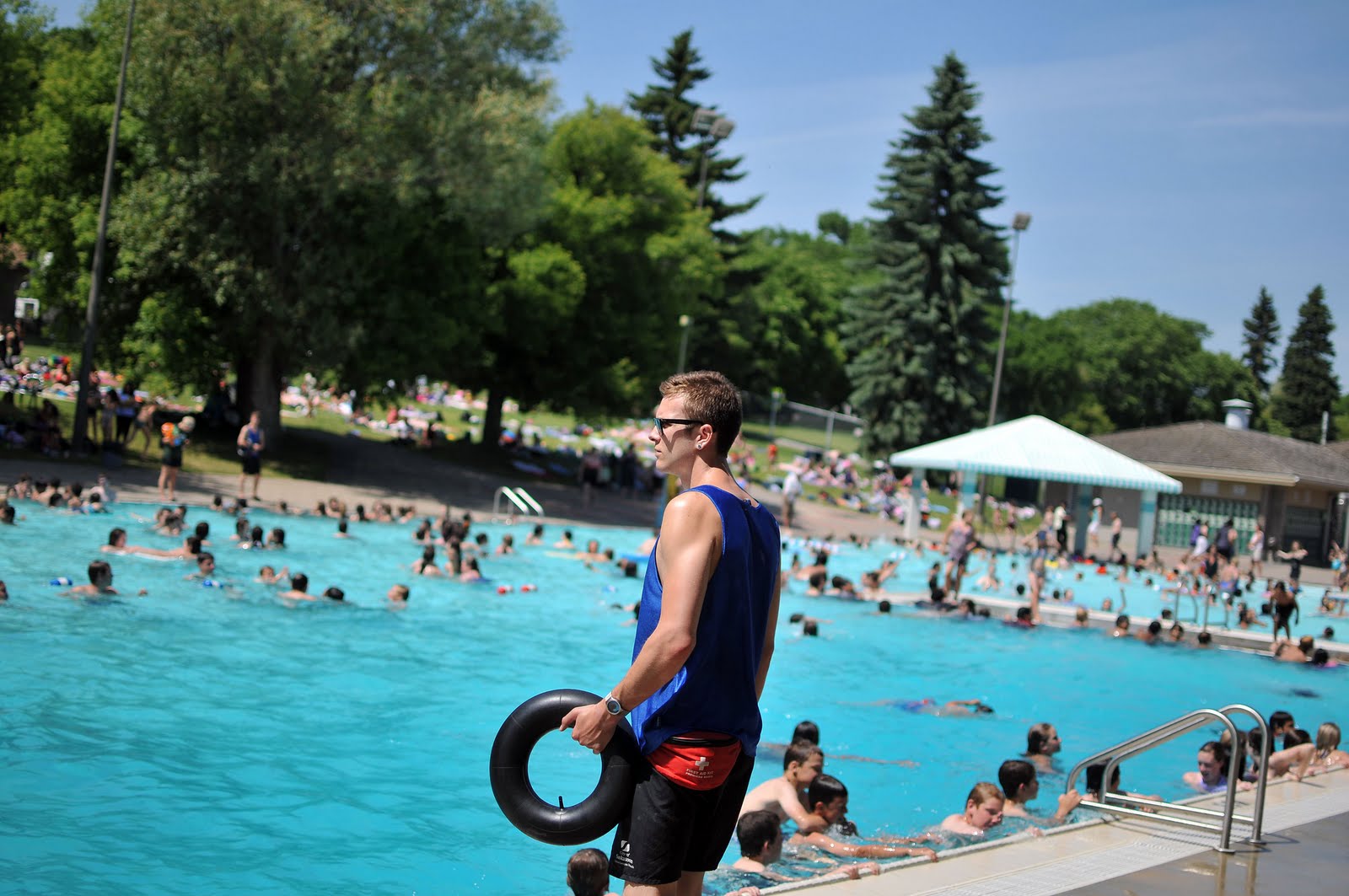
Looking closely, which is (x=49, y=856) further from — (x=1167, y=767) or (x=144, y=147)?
(x=144, y=147)

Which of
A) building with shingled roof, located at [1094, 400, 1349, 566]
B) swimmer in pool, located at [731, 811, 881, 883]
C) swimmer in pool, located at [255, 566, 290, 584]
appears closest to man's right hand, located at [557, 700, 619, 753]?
swimmer in pool, located at [731, 811, 881, 883]

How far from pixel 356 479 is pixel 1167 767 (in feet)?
70.9

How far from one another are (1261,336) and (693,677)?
108450mm

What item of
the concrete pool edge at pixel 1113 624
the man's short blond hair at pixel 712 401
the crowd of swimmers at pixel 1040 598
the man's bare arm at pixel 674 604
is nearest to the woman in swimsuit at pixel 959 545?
the crowd of swimmers at pixel 1040 598

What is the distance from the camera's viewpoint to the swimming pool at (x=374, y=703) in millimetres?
7945

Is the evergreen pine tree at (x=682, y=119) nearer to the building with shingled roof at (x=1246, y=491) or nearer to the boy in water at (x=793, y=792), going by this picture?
the building with shingled roof at (x=1246, y=491)

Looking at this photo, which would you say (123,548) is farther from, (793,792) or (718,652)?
(718,652)

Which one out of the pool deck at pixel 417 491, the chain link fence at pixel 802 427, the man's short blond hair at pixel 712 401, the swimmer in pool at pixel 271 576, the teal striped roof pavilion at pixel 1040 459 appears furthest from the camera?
the chain link fence at pixel 802 427

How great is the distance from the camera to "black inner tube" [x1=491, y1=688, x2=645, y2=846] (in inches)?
137

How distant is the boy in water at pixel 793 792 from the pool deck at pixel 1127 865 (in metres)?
1.78

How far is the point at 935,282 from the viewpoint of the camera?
51125 millimetres

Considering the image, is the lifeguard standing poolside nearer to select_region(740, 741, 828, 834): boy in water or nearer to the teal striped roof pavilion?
select_region(740, 741, 828, 834): boy in water

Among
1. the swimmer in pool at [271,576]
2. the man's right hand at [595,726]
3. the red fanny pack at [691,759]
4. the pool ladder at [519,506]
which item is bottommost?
the swimmer in pool at [271,576]

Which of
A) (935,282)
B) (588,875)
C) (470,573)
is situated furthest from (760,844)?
(935,282)
